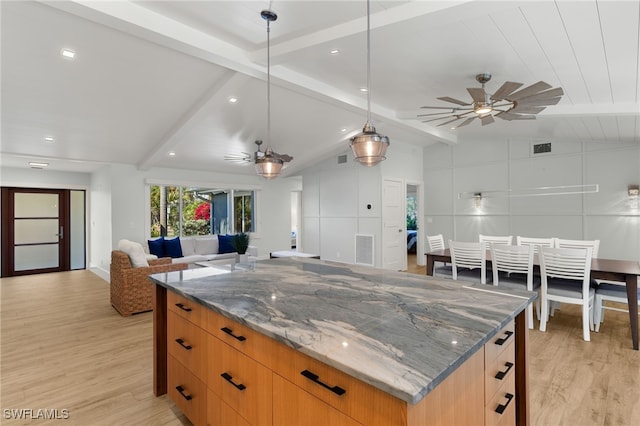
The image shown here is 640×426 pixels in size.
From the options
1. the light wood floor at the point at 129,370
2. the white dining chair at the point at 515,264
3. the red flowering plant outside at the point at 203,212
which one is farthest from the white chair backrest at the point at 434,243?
the red flowering plant outside at the point at 203,212

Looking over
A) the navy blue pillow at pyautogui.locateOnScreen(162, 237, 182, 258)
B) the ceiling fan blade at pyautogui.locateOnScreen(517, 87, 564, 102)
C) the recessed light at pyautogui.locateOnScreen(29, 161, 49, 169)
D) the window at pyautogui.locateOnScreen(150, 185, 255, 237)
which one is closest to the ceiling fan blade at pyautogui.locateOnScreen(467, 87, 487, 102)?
the ceiling fan blade at pyautogui.locateOnScreen(517, 87, 564, 102)

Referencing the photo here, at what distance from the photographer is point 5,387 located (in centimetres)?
249

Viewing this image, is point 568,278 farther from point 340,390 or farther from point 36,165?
point 36,165

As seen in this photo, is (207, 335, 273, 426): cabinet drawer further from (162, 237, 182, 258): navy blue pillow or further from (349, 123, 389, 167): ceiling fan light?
(162, 237, 182, 258): navy blue pillow

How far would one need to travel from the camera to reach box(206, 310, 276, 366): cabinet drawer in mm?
1343

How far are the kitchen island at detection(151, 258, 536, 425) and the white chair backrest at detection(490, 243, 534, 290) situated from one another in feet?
7.11

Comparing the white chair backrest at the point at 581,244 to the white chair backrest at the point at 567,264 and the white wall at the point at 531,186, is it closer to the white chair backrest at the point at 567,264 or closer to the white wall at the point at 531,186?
the white chair backrest at the point at 567,264

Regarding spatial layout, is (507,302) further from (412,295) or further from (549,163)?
(549,163)

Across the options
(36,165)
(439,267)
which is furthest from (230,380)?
(36,165)

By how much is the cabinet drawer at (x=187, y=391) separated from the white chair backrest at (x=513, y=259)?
3382 millimetres

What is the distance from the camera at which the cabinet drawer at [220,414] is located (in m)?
1.51

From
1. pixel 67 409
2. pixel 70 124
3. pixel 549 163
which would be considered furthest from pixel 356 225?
pixel 67 409

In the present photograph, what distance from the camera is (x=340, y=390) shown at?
3.35ft

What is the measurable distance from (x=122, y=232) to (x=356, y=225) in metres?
4.96
